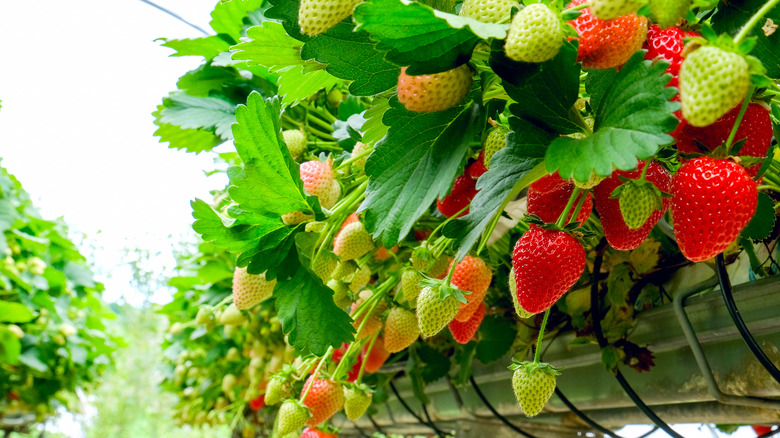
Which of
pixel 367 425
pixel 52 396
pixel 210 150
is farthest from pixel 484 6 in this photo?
pixel 52 396

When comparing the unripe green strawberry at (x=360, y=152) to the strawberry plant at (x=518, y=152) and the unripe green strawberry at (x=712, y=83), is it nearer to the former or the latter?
the strawberry plant at (x=518, y=152)

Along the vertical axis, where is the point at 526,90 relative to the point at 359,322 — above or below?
above

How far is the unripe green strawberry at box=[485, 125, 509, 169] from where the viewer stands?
1.31 ft

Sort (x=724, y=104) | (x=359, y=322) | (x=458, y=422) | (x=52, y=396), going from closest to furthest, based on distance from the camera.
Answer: (x=724, y=104) < (x=359, y=322) < (x=458, y=422) < (x=52, y=396)

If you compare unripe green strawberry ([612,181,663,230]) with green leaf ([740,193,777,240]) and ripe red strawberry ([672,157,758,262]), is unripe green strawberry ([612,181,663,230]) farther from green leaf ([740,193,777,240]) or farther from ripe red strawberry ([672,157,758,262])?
green leaf ([740,193,777,240])

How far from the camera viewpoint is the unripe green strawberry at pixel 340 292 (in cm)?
64

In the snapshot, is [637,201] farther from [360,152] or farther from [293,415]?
[293,415]

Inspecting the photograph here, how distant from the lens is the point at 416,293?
0.55 meters

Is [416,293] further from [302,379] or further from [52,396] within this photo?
[52,396]

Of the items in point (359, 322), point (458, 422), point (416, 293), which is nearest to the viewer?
point (416, 293)

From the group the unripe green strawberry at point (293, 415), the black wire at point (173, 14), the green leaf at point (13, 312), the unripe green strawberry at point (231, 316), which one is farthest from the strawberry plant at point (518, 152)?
the green leaf at point (13, 312)

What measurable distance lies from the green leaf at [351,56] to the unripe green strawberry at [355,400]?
39 cm

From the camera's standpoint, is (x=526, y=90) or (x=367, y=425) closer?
(x=526, y=90)

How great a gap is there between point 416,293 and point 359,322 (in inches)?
6.1
